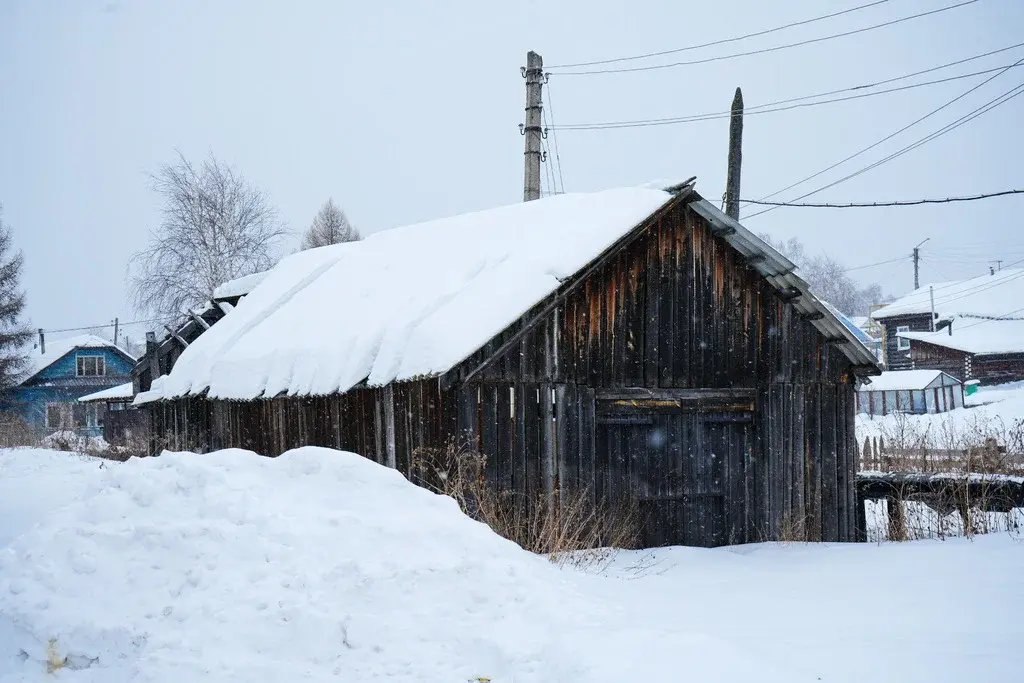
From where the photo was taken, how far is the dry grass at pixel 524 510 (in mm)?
10141

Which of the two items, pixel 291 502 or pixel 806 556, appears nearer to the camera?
pixel 291 502

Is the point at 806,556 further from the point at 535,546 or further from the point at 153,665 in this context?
the point at 153,665

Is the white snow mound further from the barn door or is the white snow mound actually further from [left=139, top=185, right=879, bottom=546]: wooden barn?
the barn door

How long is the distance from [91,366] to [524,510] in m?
44.4

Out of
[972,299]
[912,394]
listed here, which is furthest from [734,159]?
[972,299]

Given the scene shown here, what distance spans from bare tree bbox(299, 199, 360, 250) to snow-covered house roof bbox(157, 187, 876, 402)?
3196 centimetres

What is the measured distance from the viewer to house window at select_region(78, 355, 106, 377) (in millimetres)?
48031

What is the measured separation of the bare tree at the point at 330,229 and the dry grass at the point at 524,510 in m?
39.8

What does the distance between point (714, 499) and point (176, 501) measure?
8.42m

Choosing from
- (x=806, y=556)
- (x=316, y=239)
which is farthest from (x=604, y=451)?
(x=316, y=239)

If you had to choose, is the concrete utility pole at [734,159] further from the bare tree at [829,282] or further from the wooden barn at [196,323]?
the bare tree at [829,282]

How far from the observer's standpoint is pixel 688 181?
11.8 metres

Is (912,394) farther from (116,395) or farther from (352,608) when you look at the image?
(352,608)

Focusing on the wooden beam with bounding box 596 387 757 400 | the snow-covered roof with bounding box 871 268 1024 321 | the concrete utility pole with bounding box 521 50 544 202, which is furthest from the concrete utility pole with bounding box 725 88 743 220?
the snow-covered roof with bounding box 871 268 1024 321
